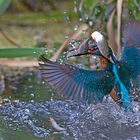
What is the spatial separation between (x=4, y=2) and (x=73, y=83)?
2.84ft

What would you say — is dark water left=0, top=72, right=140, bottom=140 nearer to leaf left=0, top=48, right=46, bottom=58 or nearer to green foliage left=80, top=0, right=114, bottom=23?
leaf left=0, top=48, right=46, bottom=58

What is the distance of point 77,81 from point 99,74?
115mm

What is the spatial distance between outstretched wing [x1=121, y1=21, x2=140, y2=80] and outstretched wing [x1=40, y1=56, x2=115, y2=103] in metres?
0.13

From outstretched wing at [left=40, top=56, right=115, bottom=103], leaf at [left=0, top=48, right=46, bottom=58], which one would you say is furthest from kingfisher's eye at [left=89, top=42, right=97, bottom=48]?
leaf at [left=0, top=48, right=46, bottom=58]

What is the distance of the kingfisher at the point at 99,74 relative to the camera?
2.61 metres

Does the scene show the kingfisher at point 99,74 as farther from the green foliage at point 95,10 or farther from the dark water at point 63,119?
the green foliage at point 95,10

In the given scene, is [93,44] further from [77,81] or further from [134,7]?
[134,7]

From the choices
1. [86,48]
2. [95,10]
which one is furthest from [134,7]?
[86,48]

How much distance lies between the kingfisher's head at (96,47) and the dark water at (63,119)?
0.32m

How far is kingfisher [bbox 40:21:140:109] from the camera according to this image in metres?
2.61

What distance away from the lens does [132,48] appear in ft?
9.46

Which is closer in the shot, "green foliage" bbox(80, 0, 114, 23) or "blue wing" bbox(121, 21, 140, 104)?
"blue wing" bbox(121, 21, 140, 104)

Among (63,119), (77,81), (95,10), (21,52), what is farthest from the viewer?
(95,10)

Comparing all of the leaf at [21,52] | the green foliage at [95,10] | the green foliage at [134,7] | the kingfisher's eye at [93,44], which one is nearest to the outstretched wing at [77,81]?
the kingfisher's eye at [93,44]
